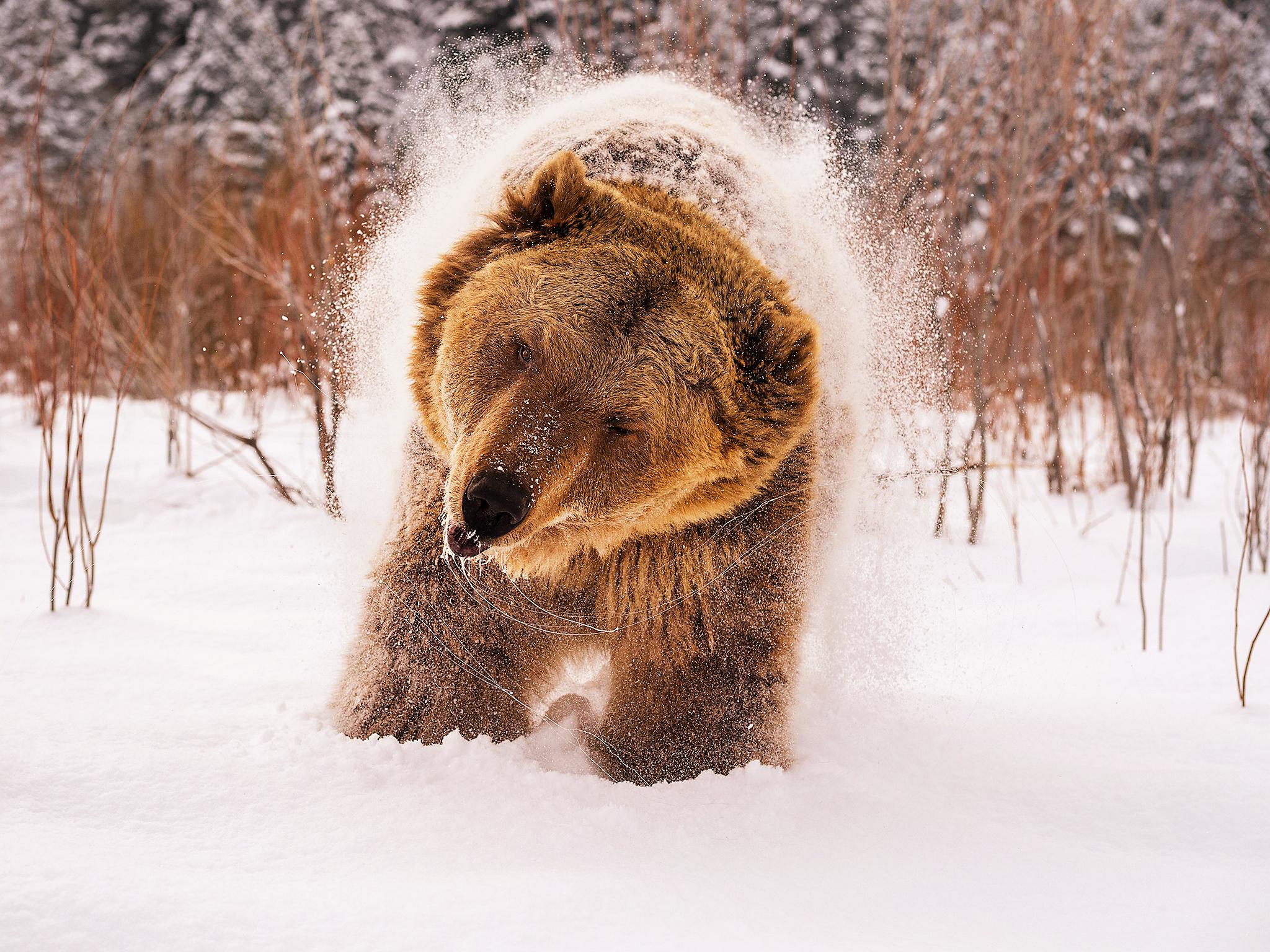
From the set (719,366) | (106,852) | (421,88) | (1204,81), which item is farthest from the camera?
(1204,81)

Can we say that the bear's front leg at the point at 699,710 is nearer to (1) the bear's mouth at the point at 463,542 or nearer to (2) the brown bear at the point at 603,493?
(2) the brown bear at the point at 603,493

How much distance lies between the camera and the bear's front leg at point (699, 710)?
172 centimetres

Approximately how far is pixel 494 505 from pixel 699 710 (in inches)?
27.7

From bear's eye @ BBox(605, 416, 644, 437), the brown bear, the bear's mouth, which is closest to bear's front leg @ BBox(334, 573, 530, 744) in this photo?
the brown bear

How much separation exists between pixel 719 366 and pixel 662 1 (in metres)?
3.96

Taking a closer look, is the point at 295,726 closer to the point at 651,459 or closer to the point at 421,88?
the point at 651,459

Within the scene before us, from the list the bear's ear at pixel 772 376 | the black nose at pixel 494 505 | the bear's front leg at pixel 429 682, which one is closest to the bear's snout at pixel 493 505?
the black nose at pixel 494 505

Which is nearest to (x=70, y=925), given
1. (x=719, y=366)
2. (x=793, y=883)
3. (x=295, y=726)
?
(x=295, y=726)

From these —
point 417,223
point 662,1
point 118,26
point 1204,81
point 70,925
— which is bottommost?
point 70,925

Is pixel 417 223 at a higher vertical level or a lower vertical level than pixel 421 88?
lower

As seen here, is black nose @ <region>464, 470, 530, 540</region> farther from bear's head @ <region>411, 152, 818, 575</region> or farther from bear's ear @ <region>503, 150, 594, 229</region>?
bear's ear @ <region>503, 150, 594, 229</region>

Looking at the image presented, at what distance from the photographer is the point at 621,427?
1364 millimetres

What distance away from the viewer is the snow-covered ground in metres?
1.15

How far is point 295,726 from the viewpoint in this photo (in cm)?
176
